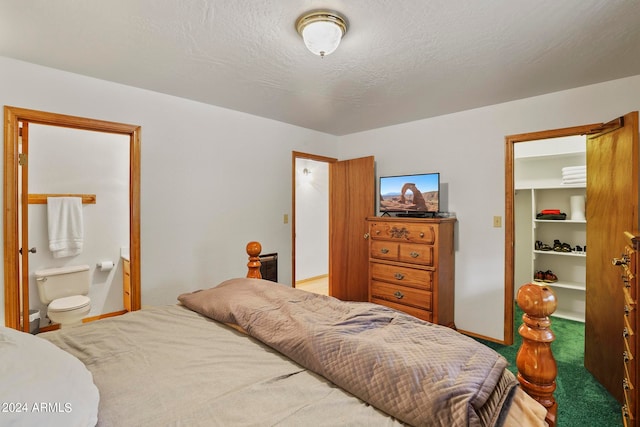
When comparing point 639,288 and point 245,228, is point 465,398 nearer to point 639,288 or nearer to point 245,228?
point 639,288

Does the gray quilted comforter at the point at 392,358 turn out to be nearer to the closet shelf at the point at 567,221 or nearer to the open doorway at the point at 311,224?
the closet shelf at the point at 567,221

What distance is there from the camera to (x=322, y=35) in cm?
163

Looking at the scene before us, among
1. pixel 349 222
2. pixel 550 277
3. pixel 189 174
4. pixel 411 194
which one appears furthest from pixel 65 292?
pixel 550 277

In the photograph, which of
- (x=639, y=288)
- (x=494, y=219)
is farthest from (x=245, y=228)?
(x=639, y=288)

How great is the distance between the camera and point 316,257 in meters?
5.59

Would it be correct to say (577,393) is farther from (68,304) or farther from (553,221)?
(68,304)

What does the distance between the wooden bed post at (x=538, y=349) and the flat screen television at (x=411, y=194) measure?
224cm

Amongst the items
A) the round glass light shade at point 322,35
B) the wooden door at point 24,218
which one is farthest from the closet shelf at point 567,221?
the wooden door at point 24,218

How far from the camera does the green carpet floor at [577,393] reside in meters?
1.90

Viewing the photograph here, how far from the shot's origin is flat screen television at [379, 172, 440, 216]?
317cm

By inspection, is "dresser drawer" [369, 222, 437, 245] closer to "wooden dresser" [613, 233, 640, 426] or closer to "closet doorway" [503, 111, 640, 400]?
"closet doorway" [503, 111, 640, 400]

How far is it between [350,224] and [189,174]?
207 centimetres

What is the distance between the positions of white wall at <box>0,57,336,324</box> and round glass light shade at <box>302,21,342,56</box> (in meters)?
1.72

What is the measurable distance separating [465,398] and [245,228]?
2824 millimetres
